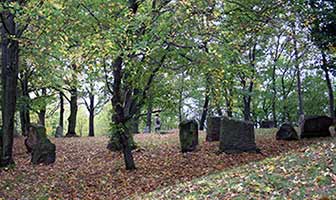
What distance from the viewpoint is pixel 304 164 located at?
7.52 metres

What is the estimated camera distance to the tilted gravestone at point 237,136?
12.2 m

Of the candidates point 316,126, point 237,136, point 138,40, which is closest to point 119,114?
point 138,40

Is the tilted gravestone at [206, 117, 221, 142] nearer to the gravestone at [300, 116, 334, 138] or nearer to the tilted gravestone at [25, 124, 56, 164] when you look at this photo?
the gravestone at [300, 116, 334, 138]

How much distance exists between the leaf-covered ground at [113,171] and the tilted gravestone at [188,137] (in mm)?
365

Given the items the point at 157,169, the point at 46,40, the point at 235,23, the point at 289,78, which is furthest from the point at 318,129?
the point at 289,78

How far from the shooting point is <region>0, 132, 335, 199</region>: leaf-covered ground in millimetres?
9906

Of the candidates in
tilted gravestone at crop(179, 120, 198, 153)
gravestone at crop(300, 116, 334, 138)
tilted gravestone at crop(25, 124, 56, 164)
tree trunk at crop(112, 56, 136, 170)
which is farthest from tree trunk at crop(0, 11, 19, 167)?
gravestone at crop(300, 116, 334, 138)

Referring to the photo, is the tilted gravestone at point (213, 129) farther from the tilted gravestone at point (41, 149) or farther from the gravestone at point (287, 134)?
the tilted gravestone at point (41, 149)

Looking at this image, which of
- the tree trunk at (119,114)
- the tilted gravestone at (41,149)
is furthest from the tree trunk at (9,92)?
the tree trunk at (119,114)

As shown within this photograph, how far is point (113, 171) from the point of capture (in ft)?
37.8

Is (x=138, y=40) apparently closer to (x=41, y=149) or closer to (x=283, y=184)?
(x=283, y=184)

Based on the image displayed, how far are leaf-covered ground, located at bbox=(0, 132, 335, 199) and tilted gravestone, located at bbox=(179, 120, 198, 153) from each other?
365 mm

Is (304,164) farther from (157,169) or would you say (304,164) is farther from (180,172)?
(157,169)

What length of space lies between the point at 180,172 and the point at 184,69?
321cm
